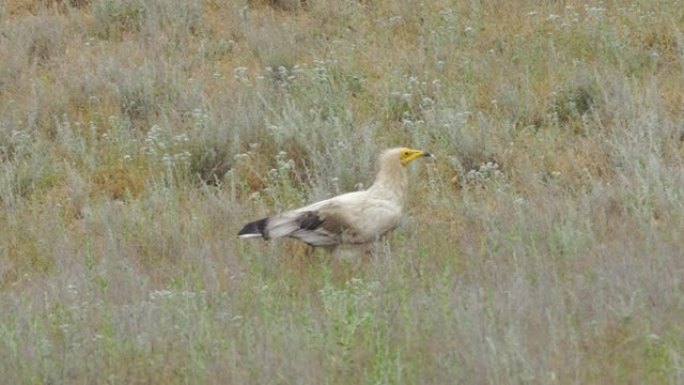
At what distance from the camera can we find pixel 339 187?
27.6 feet

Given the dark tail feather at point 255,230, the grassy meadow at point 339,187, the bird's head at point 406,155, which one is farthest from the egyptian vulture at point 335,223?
the bird's head at point 406,155

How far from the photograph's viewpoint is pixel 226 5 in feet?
38.5

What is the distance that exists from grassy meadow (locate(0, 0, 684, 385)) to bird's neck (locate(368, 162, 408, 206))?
25cm

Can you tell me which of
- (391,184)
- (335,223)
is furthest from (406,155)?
(335,223)

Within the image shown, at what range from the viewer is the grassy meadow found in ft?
17.5

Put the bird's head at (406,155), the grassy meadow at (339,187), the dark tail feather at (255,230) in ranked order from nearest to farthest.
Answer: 1. the grassy meadow at (339,187)
2. the dark tail feather at (255,230)
3. the bird's head at (406,155)

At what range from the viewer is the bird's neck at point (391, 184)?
730 cm

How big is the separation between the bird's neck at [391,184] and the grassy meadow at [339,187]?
25cm

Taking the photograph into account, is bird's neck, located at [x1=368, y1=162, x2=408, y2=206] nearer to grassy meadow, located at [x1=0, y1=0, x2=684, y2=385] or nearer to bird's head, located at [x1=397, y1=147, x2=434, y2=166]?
bird's head, located at [x1=397, y1=147, x2=434, y2=166]

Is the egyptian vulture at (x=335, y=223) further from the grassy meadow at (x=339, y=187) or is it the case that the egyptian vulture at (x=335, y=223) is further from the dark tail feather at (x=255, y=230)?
the grassy meadow at (x=339, y=187)

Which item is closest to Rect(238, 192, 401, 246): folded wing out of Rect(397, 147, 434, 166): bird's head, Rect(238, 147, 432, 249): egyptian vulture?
Rect(238, 147, 432, 249): egyptian vulture

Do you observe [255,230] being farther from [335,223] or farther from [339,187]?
[339,187]

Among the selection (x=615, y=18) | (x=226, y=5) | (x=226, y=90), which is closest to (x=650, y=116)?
(x=615, y=18)

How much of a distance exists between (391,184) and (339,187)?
110cm
